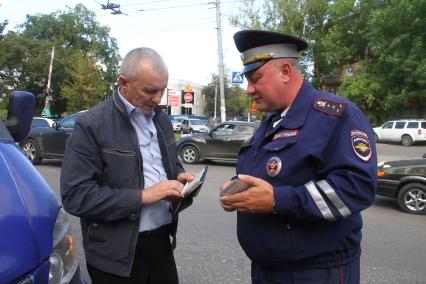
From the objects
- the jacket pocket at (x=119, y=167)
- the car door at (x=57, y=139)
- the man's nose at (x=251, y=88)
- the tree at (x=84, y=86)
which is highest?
the tree at (x=84, y=86)

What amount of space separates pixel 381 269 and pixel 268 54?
3.40 m

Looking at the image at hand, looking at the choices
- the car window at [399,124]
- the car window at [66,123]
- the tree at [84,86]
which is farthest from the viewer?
the tree at [84,86]

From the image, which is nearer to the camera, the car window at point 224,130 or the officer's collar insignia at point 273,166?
the officer's collar insignia at point 273,166

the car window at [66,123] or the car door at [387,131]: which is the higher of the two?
the car window at [66,123]

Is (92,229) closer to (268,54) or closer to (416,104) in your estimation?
(268,54)

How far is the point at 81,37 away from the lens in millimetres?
59219

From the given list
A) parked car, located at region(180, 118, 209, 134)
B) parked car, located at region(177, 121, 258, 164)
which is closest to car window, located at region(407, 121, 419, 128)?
parked car, located at region(177, 121, 258, 164)

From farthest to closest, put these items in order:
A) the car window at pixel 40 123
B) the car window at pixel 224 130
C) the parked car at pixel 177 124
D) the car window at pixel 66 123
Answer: the parked car at pixel 177 124
the car window at pixel 40 123
the car window at pixel 224 130
the car window at pixel 66 123

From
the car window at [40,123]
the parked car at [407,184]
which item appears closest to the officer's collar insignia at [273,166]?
the parked car at [407,184]

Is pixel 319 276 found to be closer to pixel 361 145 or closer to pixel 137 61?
pixel 361 145

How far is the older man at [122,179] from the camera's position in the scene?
7.11ft

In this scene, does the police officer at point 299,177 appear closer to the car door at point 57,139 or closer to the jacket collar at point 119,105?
the jacket collar at point 119,105

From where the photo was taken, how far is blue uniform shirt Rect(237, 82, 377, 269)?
1797 mm

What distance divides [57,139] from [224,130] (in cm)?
492
